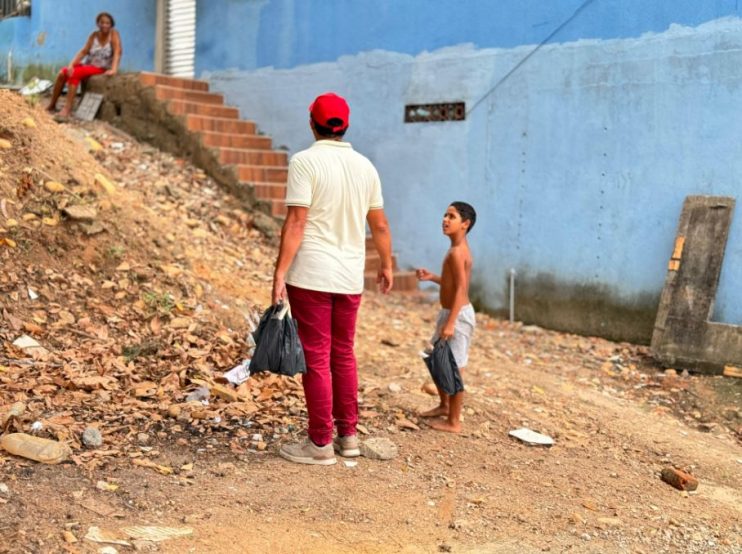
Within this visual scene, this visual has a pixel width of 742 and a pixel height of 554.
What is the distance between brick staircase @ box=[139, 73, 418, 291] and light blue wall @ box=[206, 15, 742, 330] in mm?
659

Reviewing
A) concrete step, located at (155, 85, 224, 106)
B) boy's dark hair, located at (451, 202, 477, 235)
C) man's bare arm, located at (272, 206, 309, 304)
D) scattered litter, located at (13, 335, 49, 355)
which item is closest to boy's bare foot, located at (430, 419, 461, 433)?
boy's dark hair, located at (451, 202, 477, 235)

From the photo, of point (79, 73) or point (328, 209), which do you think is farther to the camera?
point (79, 73)

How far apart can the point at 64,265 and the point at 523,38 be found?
5.07 metres

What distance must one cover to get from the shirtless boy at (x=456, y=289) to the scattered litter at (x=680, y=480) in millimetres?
1261

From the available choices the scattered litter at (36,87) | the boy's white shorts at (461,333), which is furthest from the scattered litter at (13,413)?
the scattered litter at (36,87)

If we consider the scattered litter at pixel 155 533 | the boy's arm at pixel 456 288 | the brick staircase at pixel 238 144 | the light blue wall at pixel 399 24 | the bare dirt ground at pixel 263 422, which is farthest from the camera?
the brick staircase at pixel 238 144

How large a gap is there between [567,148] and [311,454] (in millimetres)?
5051

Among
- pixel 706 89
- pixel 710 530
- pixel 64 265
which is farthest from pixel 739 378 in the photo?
pixel 64 265

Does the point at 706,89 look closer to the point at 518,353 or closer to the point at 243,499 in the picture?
the point at 518,353

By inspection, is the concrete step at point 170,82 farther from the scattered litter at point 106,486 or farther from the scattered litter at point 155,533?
the scattered litter at point 155,533

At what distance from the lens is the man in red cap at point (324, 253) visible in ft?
13.6

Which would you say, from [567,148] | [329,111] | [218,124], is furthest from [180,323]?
[218,124]

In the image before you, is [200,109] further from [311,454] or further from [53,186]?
[311,454]

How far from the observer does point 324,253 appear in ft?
13.8
